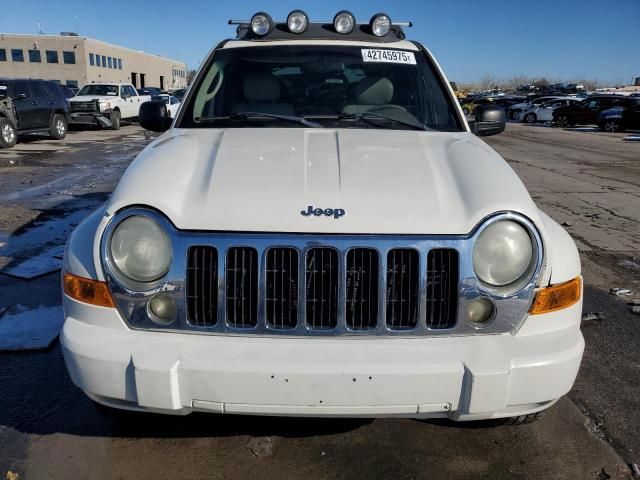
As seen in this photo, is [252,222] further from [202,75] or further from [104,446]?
[202,75]

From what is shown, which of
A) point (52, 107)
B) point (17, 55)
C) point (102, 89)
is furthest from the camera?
point (17, 55)

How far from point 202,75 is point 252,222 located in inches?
76.1

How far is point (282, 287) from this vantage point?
2111 mm

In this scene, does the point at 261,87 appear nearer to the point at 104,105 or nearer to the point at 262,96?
the point at 262,96

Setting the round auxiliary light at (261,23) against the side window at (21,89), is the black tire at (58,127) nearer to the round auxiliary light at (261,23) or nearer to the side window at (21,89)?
the side window at (21,89)

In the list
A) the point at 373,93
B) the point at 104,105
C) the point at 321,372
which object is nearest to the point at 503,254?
the point at 321,372

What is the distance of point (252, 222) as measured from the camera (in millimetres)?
2104

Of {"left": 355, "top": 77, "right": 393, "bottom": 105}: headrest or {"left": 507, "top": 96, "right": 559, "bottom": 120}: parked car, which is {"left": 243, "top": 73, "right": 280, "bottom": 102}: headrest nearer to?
{"left": 355, "top": 77, "right": 393, "bottom": 105}: headrest

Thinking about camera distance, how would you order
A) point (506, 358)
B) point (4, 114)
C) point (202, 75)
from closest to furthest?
point (506, 358), point (202, 75), point (4, 114)

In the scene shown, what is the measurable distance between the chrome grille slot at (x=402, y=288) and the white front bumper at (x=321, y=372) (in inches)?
3.2

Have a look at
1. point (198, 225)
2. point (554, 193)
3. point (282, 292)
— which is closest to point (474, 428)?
point (282, 292)

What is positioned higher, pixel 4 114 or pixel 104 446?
pixel 4 114

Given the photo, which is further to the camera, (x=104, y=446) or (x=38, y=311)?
(x=38, y=311)

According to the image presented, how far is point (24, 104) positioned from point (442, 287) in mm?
16891
